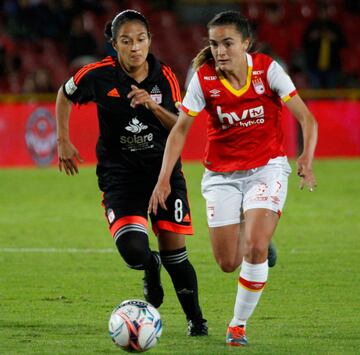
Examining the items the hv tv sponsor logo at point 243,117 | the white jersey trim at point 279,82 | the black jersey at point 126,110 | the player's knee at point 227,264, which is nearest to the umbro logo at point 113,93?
the black jersey at point 126,110

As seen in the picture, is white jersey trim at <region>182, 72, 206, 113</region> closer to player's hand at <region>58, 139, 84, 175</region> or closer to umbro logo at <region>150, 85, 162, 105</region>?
umbro logo at <region>150, 85, 162, 105</region>

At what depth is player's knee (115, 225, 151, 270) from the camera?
23.1 feet

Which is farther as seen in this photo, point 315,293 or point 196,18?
point 196,18

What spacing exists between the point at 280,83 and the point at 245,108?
29 cm

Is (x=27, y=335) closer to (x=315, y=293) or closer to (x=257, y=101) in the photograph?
(x=257, y=101)

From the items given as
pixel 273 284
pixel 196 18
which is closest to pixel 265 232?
pixel 273 284

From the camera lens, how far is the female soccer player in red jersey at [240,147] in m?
6.73

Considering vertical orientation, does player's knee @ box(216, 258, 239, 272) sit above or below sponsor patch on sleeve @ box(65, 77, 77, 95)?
below

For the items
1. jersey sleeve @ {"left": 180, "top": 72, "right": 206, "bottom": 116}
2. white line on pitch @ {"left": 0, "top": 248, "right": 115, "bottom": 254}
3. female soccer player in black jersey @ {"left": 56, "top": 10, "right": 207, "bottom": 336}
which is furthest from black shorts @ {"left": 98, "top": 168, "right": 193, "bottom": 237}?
white line on pitch @ {"left": 0, "top": 248, "right": 115, "bottom": 254}

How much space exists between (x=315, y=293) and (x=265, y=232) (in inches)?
85.8

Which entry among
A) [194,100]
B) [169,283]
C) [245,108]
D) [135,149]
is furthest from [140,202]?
[169,283]

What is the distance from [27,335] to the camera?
7.05 metres

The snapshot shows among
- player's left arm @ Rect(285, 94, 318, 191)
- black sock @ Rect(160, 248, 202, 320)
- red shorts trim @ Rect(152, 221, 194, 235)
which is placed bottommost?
black sock @ Rect(160, 248, 202, 320)

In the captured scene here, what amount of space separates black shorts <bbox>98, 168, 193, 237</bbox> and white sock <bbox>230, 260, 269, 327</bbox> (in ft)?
2.12
